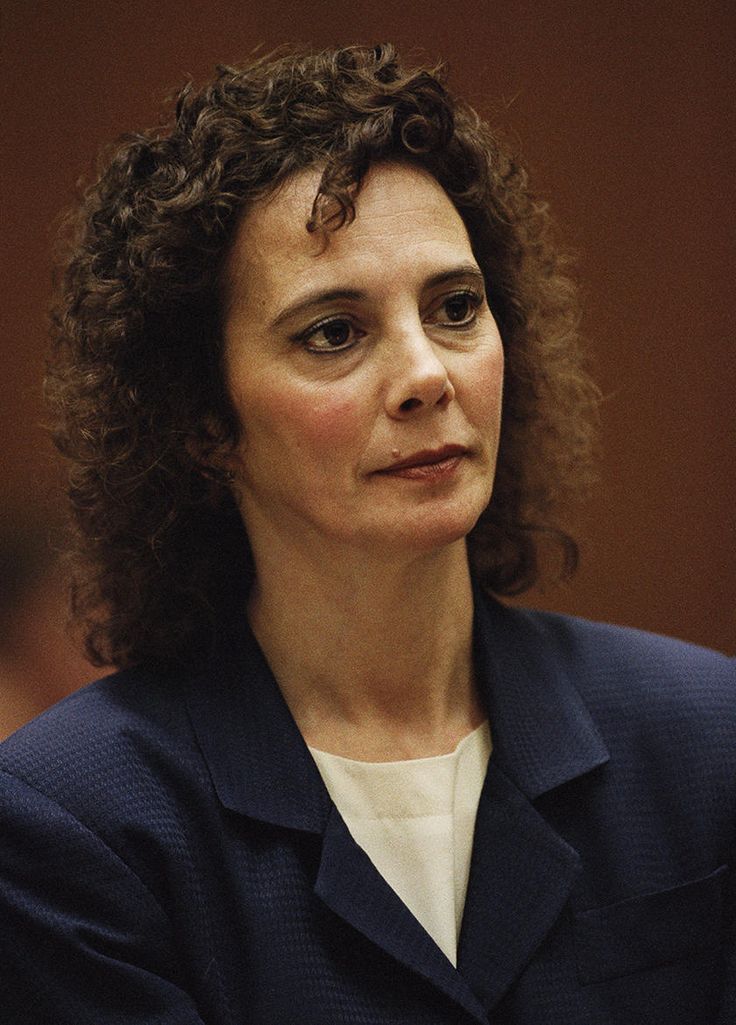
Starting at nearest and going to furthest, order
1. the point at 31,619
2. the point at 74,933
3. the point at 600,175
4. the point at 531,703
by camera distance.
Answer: the point at 74,933 → the point at 531,703 → the point at 31,619 → the point at 600,175

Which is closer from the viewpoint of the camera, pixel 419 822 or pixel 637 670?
pixel 419 822

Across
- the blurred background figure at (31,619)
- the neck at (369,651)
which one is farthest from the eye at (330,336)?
the blurred background figure at (31,619)

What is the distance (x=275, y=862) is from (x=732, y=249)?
153 centimetres

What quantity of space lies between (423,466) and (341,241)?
0.27 meters

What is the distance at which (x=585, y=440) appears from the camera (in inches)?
78.4

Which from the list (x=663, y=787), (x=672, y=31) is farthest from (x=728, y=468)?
(x=663, y=787)

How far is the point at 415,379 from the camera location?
1.47 metres

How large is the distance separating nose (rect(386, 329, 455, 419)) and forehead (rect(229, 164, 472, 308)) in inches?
3.5

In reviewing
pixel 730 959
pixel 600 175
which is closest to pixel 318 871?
pixel 730 959

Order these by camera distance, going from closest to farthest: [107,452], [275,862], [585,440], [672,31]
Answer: [275,862], [107,452], [585,440], [672,31]

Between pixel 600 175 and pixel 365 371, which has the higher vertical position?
pixel 600 175

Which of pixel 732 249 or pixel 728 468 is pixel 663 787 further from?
pixel 732 249

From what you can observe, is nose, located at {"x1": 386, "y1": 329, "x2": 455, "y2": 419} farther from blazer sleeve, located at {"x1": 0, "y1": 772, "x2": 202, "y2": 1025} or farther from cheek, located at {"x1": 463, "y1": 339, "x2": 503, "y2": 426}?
blazer sleeve, located at {"x1": 0, "y1": 772, "x2": 202, "y2": 1025}

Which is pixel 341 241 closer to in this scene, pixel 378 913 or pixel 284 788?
pixel 284 788
